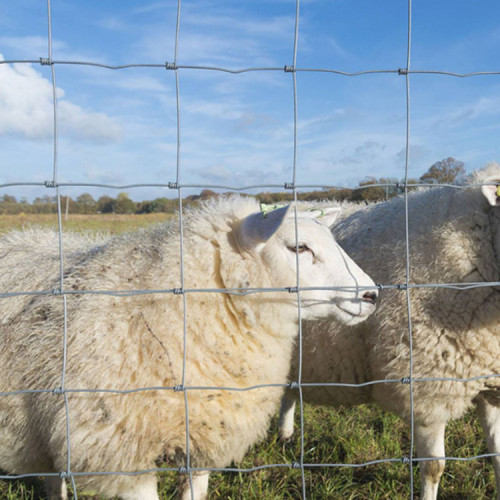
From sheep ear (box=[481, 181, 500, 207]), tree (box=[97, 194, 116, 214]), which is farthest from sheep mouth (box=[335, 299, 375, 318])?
tree (box=[97, 194, 116, 214])

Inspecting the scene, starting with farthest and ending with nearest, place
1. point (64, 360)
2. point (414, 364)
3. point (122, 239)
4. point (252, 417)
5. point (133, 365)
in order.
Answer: point (414, 364) → point (122, 239) → point (252, 417) → point (133, 365) → point (64, 360)

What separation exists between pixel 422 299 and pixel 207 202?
135 centimetres

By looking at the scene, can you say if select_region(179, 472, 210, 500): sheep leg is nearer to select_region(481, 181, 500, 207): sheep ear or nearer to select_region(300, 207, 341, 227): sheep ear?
select_region(300, 207, 341, 227): sheep ear

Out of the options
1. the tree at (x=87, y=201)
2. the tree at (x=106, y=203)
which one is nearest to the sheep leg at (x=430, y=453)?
the tree at (x=87, y=201)

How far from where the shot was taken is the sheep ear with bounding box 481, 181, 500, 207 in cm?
261

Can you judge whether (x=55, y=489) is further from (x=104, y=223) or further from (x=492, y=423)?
(x=104, y=223)

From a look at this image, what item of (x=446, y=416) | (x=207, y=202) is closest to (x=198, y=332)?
(x=207, y=202)

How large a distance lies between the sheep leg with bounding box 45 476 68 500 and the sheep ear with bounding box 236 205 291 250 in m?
1.94

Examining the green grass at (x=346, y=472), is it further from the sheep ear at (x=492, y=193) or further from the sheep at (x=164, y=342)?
the sheep ear at (x=492, y=193)

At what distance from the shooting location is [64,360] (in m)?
1.87

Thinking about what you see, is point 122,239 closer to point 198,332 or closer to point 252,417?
point 198,332

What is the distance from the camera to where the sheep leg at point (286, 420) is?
3.91m

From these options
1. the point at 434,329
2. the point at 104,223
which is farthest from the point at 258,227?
the point at 104,223

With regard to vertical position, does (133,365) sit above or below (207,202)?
below
